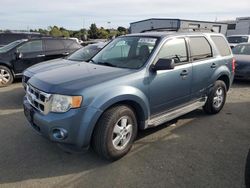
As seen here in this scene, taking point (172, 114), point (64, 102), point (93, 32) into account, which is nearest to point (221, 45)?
point (172, 114)

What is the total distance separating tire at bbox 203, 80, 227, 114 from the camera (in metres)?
5.36

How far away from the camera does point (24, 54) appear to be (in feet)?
29.6

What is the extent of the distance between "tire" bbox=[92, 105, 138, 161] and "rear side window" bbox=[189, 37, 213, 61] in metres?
1.84

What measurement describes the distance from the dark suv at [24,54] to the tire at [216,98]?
6172 millimetres

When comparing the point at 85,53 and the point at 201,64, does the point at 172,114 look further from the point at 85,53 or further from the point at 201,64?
the point at 85,53

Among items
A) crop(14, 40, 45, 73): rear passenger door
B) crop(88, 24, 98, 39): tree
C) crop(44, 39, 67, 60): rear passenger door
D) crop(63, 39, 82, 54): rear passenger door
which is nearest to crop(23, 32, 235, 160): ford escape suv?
crop(14, 40, 45, 73): rear passenger door

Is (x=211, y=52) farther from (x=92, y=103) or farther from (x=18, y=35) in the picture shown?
(x=18, y=35)

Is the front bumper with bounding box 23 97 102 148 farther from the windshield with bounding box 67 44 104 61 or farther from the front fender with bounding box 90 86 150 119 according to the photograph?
the windshield with bounding box 67 44 104 61

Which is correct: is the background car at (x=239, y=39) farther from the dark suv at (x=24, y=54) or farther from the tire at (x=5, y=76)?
the tire at (x=5, y=76)

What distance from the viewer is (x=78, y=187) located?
3.10 metres

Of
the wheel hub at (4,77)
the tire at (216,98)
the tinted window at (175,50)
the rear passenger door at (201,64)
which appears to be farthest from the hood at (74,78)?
the wheel hub at (4,77)

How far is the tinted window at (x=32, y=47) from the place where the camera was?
9.11m

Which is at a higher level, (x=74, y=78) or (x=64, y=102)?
(x=74, y=78)

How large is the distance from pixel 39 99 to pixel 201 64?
9.62 ft
